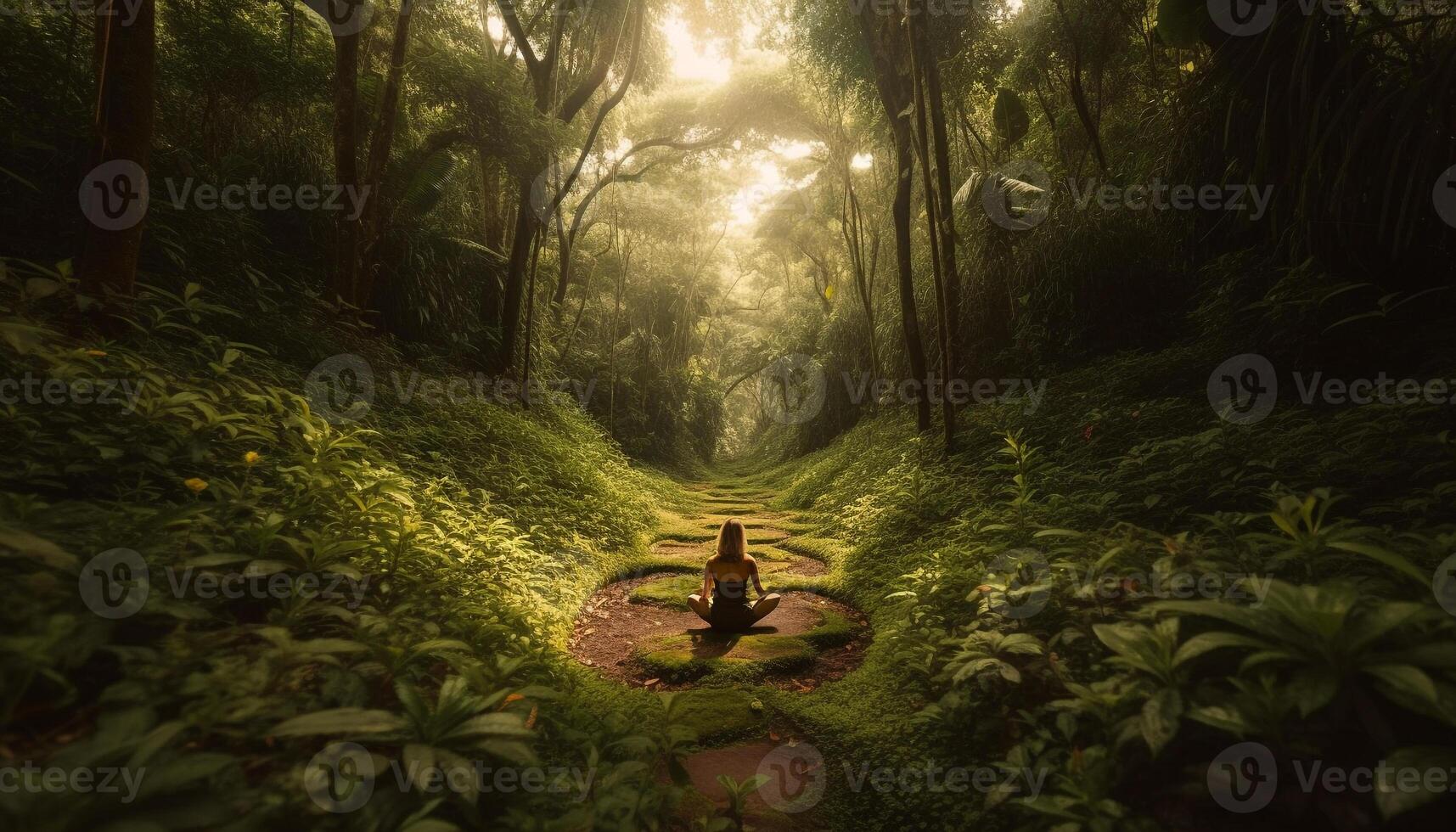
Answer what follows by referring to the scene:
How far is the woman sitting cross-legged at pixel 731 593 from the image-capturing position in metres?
4.03

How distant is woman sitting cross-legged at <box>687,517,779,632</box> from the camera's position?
13.2ft

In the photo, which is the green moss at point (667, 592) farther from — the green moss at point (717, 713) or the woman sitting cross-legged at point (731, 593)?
the green moss at point (717, 713)

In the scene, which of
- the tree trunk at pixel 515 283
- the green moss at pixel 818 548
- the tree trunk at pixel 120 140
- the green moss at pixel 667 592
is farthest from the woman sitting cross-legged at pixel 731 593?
the tree trunk at pixel 515 283

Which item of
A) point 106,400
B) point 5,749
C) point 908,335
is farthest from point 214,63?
point 908,335

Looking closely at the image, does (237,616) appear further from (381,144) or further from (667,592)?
(381,144)

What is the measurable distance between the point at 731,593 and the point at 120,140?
4.46 metres

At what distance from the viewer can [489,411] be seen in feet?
23.6

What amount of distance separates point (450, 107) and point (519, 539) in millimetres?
6664

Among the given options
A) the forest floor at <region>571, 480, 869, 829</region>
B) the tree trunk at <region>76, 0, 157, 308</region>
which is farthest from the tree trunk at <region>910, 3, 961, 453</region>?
the tree trunk at <region>76, 0, 157, 308</region>

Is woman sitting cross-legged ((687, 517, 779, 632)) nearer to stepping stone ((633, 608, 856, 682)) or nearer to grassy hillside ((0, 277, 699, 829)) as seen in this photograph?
stepping stone ((633, 608, 856, 682))

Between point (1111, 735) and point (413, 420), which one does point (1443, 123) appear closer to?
point (1111, 735)

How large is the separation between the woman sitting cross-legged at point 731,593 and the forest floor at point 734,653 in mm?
111

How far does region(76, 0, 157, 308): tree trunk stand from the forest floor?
11.5 ft

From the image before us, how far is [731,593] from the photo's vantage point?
13.4ft
